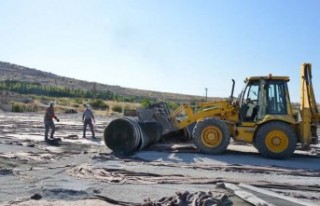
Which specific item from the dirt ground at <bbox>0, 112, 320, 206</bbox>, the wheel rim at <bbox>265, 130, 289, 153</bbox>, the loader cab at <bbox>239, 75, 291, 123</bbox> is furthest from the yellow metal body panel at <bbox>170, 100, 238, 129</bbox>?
the wheel rim at <bbox>265, 130, 289, 153</bbox>

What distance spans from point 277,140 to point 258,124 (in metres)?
0.80

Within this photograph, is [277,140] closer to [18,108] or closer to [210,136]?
[210,136]

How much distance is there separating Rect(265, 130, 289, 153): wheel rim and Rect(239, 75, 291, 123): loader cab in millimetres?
654

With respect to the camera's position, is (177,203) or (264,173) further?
(264,173)

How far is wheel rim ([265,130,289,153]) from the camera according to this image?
1533 centimetres

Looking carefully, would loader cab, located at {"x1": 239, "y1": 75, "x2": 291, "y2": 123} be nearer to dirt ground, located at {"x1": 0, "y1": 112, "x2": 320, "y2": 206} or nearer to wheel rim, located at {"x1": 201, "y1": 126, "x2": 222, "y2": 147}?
wheel rim, located at {"x1": 201, "y1": 126, "x2": 222, "y2": 147}

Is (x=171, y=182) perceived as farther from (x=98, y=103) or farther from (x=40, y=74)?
(x=40, y=74)

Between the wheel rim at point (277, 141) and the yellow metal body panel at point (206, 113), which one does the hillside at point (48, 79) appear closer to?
the yellow metal body panel at point (206, 113)

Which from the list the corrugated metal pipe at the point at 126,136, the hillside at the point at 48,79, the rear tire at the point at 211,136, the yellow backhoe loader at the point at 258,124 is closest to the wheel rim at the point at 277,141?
the yellow backhoe loader at the point at 258,124

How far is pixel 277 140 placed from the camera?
15.4m

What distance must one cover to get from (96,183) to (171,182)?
1.59 metres

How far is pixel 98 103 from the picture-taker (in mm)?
62531

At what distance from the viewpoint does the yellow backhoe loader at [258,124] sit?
15.4 meters

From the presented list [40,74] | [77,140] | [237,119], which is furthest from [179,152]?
[40,74]
